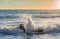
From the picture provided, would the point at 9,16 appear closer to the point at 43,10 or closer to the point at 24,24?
the point at 24,24

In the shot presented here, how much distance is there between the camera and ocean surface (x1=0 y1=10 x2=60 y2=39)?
668mm

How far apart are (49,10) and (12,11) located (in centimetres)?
23

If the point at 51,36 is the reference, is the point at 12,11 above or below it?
above

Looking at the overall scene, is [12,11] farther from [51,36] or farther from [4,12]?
[51,36]

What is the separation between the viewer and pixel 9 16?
2.35ft

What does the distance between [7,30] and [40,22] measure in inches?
7.6

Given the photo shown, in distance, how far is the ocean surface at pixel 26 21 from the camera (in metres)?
0.67

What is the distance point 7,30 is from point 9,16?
3.5 inches

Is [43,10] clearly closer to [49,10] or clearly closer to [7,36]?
[49,10]

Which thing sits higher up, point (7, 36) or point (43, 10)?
point (43, 10)

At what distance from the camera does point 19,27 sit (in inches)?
26.6

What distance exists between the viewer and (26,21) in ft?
2.24

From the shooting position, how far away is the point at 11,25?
0.69 meters

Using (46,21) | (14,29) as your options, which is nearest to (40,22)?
(46,21)
